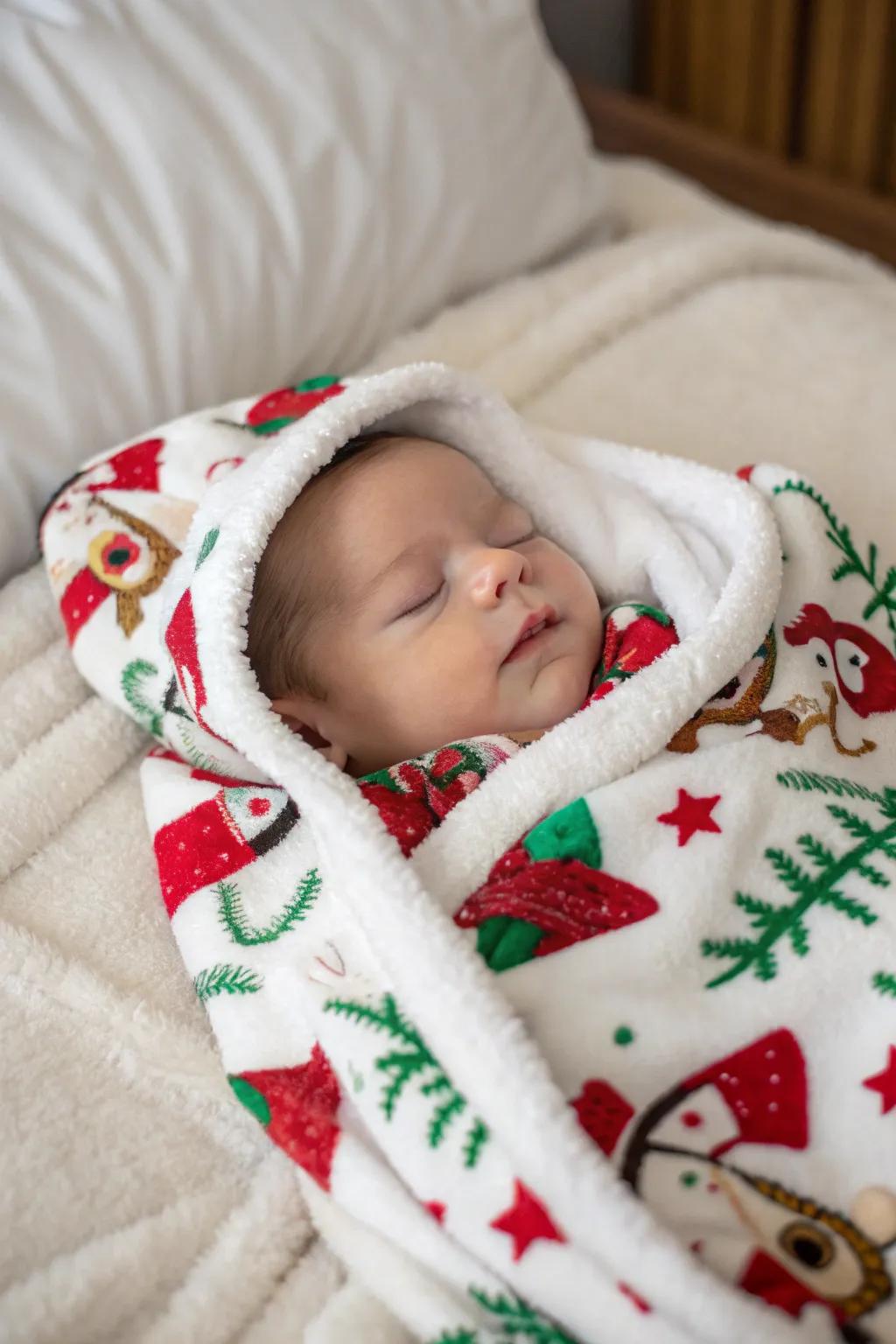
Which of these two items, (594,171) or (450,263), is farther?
(594,171)

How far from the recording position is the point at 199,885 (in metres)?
0.80

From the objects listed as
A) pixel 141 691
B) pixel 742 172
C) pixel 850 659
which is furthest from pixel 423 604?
pixel 742 172

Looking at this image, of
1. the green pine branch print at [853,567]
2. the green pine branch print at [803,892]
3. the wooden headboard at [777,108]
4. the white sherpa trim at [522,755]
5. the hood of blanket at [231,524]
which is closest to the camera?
the white sherpa trim at [522,755]

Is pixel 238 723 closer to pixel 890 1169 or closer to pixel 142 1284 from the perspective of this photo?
pixel 142 1284

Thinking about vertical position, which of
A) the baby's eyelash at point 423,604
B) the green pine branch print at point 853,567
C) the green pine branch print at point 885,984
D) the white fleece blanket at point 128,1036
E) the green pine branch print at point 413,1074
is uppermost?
the baby's eyelash at point 423,604

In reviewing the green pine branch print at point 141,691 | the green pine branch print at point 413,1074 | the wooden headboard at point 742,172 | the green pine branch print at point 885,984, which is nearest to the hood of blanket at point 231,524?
the green pine branch print at point 141,691

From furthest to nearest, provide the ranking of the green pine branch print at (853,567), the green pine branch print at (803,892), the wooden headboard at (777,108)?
the wooden headboard at (777,108), the green pine branch print at (853,567), the green pine branch print at (803,892)

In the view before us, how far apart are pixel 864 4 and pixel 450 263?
0.75m

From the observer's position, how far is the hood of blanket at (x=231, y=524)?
0.83m

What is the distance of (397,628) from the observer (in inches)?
33.4

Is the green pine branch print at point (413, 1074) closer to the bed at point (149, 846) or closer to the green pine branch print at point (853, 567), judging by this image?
the bed at point (149, 846)

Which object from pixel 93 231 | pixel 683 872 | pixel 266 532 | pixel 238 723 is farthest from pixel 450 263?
pixel 683 872

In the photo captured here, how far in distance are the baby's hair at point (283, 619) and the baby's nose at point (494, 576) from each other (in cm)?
11

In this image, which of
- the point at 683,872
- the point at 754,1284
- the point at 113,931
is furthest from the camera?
the point at 113,931
